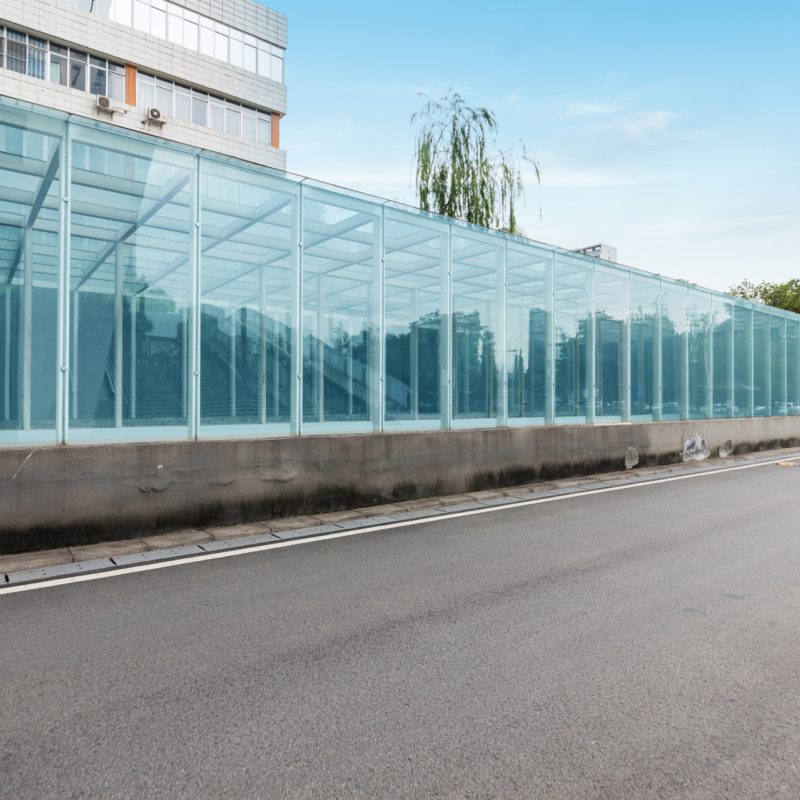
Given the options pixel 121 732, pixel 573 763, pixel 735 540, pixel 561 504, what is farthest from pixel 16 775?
pixel 561 504

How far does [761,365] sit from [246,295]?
18.1 meters

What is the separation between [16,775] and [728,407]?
63.2ft

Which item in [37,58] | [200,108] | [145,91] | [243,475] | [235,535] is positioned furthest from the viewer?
[200,108]

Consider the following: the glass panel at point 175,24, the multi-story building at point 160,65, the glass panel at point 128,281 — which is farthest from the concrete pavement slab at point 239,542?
the glass panel at point 175,24

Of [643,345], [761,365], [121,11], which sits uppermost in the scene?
[121,11]

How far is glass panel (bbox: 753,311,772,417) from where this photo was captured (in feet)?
64.8

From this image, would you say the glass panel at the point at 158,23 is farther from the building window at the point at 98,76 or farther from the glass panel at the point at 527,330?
the glass panel at the point at 527,330

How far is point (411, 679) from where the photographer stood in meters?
3.33

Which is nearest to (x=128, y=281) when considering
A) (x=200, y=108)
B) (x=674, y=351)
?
(x=674, y=351)

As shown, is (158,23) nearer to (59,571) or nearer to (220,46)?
(220,46)

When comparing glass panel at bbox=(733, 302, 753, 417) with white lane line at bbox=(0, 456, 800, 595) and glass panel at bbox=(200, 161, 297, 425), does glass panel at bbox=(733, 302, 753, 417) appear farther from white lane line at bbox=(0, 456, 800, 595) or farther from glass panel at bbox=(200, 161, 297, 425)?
glass panel at bbox=(200, 161, 297, 425)

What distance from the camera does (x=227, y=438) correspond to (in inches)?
309

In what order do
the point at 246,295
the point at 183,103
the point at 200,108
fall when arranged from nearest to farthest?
the point at 246,295, the point at 183,103, the point at 200,108

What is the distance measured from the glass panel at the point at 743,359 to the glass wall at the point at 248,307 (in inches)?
289
